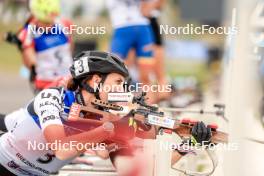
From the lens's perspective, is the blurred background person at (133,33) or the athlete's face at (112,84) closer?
the athlete's face at (112,84)

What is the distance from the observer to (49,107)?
17.6 ft

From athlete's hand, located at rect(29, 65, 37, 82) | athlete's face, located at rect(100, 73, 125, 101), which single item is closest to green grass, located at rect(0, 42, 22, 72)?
athlete's hand, located at rect(29, 65, 37, 82)

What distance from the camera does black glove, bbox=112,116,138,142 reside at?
536cm

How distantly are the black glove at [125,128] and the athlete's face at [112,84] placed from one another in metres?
0.19

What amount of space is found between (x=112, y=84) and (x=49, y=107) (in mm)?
437

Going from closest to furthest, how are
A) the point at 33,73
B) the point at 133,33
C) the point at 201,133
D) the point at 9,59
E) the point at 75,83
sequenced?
the point at 201,133
the point at 75,83
the point at 33,73
the point at 133,33
the point at 9,59

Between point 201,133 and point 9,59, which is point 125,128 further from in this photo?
point 9,59

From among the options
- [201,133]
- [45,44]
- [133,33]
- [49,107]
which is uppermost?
[133,33]

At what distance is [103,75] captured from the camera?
5.46 meters

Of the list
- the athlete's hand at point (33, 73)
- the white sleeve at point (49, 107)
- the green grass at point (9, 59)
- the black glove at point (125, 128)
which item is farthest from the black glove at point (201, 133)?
the green grass at point (9, 59)

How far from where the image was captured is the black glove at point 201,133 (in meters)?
5.31

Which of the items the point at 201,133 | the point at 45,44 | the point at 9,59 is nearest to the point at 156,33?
the point at 45,44

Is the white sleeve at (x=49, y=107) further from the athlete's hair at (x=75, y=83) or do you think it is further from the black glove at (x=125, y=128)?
the black glove at (x=125, y=128)

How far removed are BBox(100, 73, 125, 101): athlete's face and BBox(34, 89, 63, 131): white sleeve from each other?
0.29 metres
